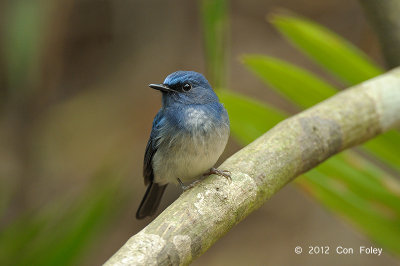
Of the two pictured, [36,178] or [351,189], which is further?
[36,178]

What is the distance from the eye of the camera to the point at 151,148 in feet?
10.7

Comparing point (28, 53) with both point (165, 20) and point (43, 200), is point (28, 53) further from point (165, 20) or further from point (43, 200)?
point (165, 20)

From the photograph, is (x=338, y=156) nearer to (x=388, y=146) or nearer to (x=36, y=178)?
(x=388, y=146)

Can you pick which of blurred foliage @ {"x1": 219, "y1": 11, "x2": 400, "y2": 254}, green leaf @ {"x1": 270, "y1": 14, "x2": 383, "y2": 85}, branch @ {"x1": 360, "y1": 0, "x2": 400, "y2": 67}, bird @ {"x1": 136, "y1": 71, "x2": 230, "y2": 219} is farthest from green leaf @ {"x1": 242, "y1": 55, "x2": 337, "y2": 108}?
branch @ {"x1": 360, "y1": 0, "x2": 400, "y2": 67}

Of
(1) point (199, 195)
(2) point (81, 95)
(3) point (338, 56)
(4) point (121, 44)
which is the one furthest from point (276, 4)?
(1) point (199, 195)

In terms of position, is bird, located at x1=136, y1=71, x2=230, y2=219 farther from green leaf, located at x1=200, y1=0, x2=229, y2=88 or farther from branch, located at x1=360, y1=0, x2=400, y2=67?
branch, located at x1=360, y1=0, x2=400, y2=67

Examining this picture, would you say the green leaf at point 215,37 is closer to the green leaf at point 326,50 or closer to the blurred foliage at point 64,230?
the green leaf at point 326,50

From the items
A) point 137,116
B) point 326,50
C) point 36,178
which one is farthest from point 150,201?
point 137,116

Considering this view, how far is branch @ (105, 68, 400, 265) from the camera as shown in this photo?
5.89ft

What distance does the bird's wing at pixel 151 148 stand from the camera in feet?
10.5

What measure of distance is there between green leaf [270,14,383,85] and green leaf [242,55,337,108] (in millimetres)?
146

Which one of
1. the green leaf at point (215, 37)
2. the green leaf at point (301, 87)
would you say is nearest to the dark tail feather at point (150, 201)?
the green leaf at point (215, 37)

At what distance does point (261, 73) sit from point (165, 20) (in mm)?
4182

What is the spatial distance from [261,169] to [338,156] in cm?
89
